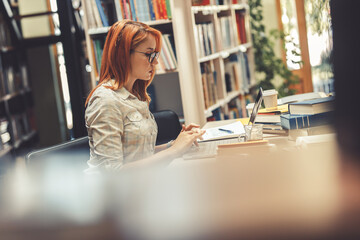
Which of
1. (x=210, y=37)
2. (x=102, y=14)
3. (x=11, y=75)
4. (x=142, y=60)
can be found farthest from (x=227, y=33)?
(x=11, y=75)

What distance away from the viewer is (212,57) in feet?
10.4

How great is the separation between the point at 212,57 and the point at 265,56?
1912 mm

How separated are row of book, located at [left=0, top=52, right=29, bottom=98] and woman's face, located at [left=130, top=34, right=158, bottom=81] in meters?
3.14

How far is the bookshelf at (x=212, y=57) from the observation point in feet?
9.08

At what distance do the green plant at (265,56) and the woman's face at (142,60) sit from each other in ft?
11.5

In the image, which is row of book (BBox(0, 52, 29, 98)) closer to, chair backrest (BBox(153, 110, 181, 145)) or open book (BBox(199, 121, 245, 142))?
chair backrest (BBox(153, 110, 181, 145))

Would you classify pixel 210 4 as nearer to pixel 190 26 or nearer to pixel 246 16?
pixel 190 26

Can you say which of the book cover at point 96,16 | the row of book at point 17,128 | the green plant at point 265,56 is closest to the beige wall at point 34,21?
the row of book at point 17,128

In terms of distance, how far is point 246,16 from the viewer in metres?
4.44

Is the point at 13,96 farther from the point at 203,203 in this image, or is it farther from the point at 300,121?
the point at 203,203

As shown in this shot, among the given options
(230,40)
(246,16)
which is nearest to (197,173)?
(230,40)

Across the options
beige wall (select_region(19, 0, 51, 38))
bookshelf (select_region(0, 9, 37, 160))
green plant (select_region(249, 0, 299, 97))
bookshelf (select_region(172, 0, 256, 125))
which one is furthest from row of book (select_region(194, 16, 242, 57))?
beige wall (select_region(19, 0, 51, 38))

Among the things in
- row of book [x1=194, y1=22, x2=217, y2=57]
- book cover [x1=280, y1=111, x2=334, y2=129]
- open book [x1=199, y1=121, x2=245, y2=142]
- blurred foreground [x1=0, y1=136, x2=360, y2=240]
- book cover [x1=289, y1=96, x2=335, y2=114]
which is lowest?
open book [x1=199, y1=121, x2=245, y2=142]

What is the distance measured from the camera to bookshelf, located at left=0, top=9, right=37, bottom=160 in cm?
428
